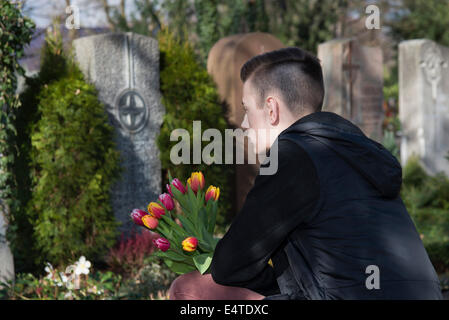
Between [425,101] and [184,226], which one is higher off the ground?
[425,101]

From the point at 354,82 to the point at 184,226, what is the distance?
6490 mm

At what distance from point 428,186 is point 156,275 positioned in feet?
17.8

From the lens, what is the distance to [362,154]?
151cm

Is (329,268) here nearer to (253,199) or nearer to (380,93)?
(253,199)

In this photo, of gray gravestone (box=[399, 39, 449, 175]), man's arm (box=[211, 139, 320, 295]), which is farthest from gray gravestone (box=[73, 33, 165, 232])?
gray gravestone (box=[399, 39, 449, 175])

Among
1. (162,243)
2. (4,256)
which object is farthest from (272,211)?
(4,256)

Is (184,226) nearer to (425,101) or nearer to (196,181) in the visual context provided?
(196,181)

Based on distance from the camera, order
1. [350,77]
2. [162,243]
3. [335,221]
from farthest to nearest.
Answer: [350,77]
[162,243]
[335,221]

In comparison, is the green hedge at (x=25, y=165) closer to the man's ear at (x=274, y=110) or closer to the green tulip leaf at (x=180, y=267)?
the green tulip leaf at (x=180, y=267)

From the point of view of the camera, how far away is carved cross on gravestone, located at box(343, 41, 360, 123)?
7814 mm

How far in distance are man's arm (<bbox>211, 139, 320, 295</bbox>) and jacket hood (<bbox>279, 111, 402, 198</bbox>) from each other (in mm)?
91

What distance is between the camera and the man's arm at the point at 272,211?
1.48 metres

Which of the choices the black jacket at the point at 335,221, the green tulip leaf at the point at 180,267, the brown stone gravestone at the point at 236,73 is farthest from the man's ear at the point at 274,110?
the brown stone gravestone at the point at 236,73

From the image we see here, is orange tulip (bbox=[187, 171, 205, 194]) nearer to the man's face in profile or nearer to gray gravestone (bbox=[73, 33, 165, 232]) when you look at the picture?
the man's face in profile
